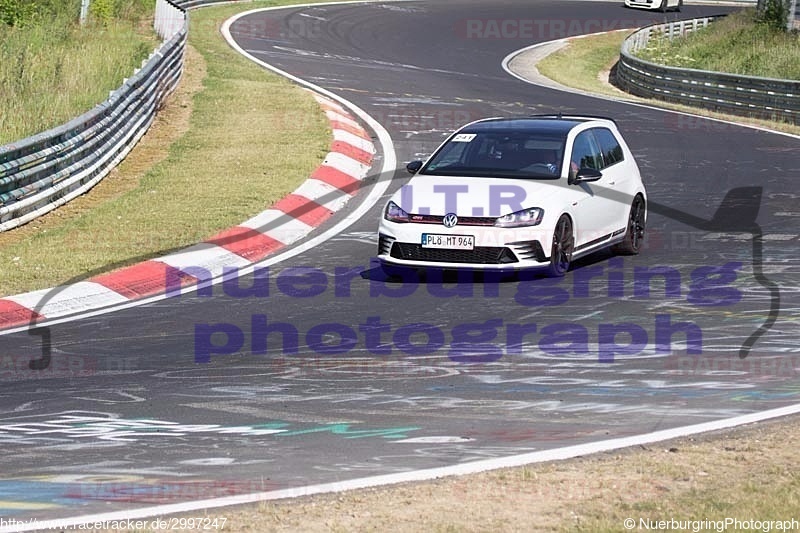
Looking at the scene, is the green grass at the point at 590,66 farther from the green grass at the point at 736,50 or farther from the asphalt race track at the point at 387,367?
the asphalt race track at the point at 387,367

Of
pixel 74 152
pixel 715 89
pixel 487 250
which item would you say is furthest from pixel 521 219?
pixel 715 89

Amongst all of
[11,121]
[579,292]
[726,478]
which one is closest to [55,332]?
[579,292]

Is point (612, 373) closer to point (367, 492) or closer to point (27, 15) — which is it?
point (367, 492)

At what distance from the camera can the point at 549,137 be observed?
553 inches

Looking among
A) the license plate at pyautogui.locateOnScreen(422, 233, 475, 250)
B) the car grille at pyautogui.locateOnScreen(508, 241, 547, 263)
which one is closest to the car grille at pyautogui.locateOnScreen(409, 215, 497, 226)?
the license plate at pyautogui.locateOnScreen(422, 233, 475, 250)

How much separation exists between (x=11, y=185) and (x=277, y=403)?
332 inches

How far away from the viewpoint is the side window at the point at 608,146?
570 inches

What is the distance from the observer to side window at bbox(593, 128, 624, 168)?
14484 mm

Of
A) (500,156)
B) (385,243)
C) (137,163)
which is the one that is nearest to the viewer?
(385,243)

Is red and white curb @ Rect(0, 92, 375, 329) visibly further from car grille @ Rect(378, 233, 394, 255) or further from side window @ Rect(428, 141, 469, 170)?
side window @ Rect(428, 141, 469, 170)

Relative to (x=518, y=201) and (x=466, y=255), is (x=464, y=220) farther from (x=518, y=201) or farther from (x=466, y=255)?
(x=518, y=201)

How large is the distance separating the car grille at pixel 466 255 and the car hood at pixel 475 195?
338mm

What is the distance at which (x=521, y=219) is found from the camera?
12.7 m

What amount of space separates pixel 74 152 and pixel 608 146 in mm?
7128
